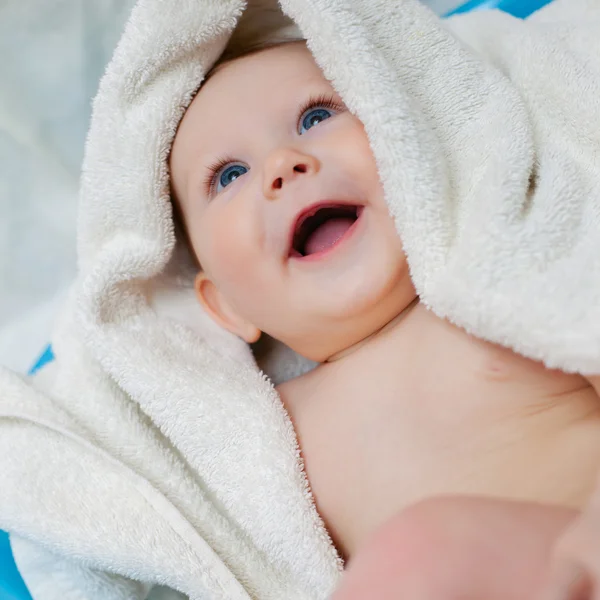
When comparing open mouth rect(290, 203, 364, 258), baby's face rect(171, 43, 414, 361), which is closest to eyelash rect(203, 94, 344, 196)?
baby's face rect(171, 43, 414, 361)

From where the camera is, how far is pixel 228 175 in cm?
87

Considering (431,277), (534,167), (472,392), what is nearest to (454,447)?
(472,392)

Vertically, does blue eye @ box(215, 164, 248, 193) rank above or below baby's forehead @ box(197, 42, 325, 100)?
below

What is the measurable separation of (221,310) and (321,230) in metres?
0.21

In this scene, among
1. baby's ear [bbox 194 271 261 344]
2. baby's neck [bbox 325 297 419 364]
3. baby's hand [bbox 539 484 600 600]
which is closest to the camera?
baby's hand [bbox 539 484 600 600]

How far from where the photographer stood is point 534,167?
2.55 ft

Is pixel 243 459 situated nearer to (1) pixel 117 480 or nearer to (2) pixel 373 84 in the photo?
(1) pixel 117 480

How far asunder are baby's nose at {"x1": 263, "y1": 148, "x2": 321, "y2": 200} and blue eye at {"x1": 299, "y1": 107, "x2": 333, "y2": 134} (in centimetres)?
7

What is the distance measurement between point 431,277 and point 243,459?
0.32m

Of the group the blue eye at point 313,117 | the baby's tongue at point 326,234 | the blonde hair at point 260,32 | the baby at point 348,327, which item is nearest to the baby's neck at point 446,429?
the baby at point 348,327

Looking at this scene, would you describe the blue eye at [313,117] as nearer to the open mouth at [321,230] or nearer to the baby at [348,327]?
the baby at [348,327]

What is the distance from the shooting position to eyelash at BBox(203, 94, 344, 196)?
2.72 feet

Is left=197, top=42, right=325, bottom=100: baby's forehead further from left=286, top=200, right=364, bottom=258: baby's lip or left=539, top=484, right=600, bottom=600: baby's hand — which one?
left=539, top=484, right=600, bottom=600: baby's hand

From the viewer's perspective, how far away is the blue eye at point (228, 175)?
2.82ft
